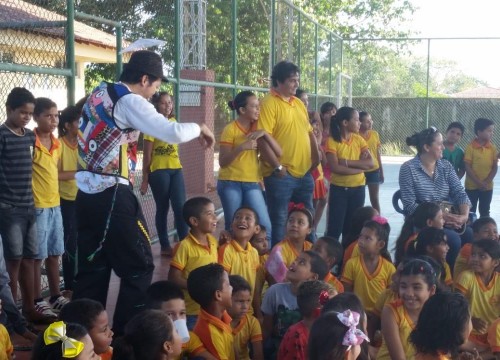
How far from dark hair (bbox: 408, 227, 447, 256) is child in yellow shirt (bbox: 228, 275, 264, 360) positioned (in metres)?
1.52

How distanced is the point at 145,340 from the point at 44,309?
7.51 ft

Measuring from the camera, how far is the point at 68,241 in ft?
19.8

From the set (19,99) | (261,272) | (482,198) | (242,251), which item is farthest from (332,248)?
(482,198)

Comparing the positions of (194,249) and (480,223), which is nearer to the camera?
(194,249)

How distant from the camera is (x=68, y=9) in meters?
5.65

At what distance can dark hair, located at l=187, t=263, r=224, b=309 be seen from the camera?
428 centimetres

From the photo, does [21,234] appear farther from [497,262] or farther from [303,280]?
[497,262]

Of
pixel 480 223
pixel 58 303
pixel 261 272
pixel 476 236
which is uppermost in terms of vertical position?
pixel 480 223

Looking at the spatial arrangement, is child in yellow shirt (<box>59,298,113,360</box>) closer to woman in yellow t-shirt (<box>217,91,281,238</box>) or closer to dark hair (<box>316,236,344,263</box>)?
dark hair (<box>316,236,344,263</box>)

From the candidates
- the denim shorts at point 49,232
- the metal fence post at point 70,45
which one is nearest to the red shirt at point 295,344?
the denim shorts at point 49,232

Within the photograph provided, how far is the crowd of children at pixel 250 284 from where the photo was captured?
3453 mm

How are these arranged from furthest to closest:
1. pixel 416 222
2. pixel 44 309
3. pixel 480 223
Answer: pixel 480 223
pixel 416 222
pixel 44 309

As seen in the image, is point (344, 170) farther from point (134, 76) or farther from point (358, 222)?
point (134, 76)

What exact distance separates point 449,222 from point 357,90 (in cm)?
2197
